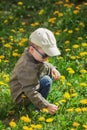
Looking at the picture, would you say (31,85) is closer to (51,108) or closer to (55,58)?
(51,108)

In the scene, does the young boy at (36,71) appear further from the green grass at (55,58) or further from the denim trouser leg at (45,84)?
the green grass at (55,58)

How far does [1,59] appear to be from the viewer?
6020 millimetres

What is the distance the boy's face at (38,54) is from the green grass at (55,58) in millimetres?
560

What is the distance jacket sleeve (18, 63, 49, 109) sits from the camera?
14.9 ft

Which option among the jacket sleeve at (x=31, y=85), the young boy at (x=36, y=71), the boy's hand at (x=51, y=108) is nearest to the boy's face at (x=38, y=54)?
the young boy at (x=36, y=71)

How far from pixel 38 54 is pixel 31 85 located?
12.3 inches

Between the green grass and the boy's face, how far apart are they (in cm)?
56

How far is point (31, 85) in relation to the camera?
4551 mm

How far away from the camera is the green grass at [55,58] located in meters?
4.64

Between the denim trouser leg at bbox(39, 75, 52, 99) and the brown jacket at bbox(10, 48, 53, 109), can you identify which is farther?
the denim trouser leg at bbox(39, 75, 52, 99)

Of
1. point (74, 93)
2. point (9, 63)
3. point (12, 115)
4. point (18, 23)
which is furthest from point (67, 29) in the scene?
point (12, 115)

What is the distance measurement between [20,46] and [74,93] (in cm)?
149

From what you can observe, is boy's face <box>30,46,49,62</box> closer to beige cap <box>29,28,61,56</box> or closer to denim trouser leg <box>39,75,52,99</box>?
beige cap <box>29,28,61,56</box>

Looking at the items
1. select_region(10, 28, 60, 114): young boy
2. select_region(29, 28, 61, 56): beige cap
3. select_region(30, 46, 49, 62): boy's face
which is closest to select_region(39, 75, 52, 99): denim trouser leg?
select_region(10, 28, 60, 114): young boy
